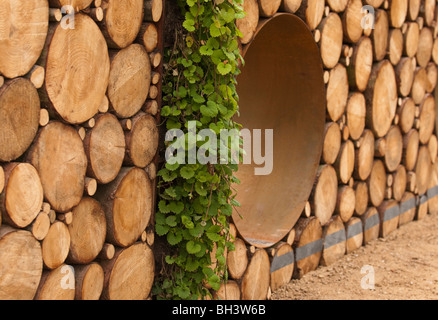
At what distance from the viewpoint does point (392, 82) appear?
13.7 feet

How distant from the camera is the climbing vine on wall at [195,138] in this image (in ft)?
7.34

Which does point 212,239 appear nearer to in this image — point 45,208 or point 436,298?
point 45,208

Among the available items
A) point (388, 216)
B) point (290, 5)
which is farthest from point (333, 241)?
point (290, 5)

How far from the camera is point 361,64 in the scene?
3740 millimetres

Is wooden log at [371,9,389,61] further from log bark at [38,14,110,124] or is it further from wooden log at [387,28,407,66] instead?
log bark at [38,14,110,124]

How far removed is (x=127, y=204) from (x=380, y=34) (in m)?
2.53

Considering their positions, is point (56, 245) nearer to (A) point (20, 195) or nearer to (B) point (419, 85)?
(A) point (20, 195)

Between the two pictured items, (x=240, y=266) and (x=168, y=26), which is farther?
(x=240, y=266)

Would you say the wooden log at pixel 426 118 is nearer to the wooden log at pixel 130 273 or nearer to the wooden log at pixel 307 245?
the wooden log at pixel 307 245

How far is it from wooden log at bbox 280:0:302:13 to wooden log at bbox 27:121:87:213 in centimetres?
147

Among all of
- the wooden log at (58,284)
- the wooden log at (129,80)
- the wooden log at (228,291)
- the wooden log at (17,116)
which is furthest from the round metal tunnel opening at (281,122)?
the wooden log at (17,116)

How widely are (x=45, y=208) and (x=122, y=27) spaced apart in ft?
2.22

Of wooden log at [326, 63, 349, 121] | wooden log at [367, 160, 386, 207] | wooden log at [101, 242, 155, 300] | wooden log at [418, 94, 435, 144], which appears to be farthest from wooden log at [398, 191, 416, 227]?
wooden log at [101, 242, 155, 300]
